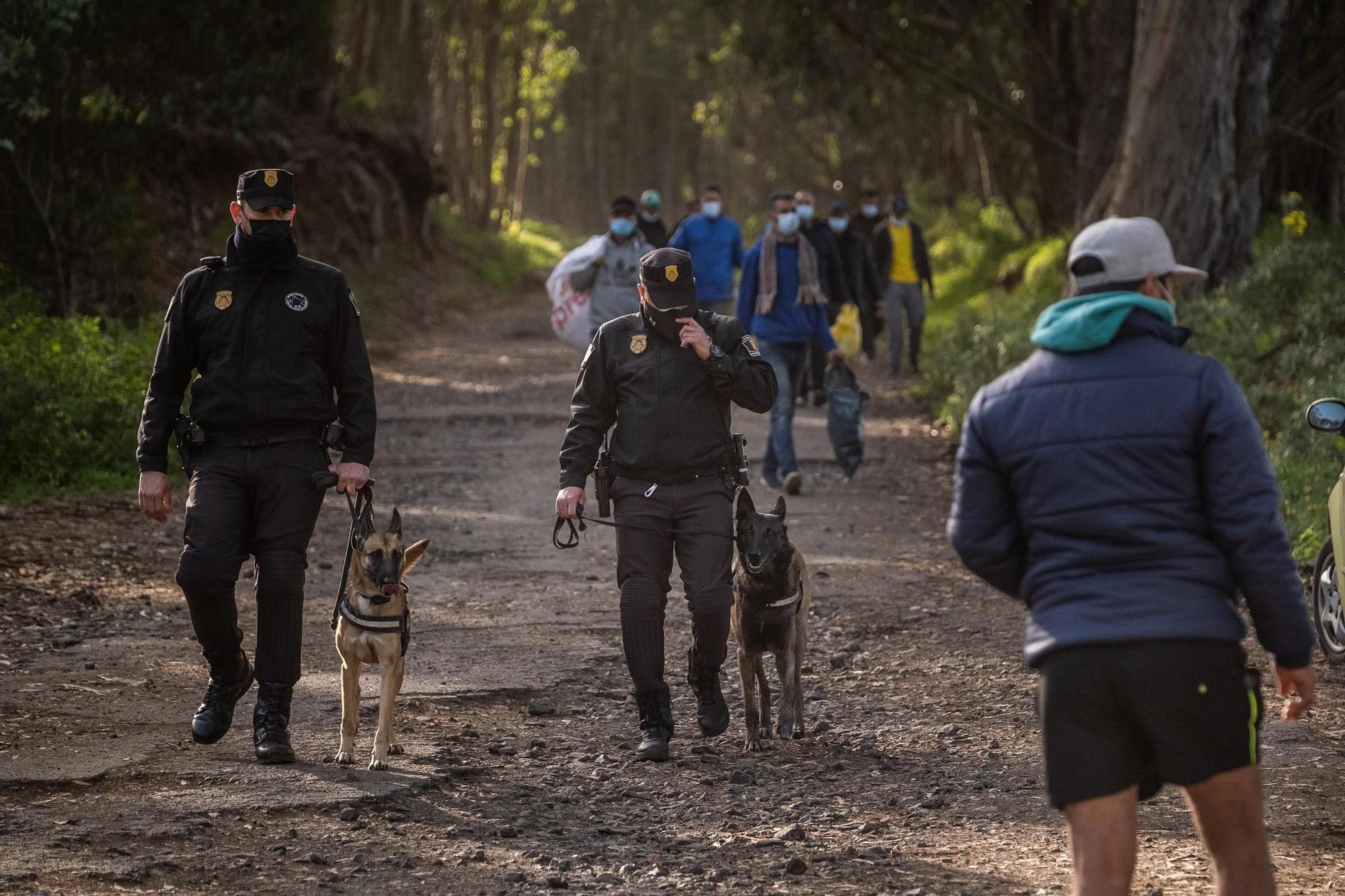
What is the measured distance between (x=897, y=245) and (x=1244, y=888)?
18.1 metres

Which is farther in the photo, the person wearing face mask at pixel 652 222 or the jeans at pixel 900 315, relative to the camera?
the jeans at pixel 900 315

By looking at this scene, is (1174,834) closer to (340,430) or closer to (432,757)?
(432,757)

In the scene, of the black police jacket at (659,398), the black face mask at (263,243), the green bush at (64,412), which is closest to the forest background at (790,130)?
the green bush at (64,412)

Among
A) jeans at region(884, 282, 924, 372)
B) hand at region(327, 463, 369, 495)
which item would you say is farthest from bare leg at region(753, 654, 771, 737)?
jeans at region(884, 282, 924, 372)

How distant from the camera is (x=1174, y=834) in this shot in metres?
5.70

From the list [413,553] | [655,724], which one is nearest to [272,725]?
[413,553]

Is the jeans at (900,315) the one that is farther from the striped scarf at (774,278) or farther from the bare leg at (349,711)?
the bare leg at (349,711)

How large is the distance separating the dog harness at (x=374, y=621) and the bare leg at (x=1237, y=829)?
3.44 meters

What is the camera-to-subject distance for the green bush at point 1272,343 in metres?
11.4

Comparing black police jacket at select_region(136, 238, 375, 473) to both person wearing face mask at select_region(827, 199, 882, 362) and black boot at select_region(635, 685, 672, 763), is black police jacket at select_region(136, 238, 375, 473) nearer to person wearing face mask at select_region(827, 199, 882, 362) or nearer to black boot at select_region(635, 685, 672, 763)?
black boot at select_region(635, 685, 672, 763)

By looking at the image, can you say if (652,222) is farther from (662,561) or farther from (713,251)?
(662,561)

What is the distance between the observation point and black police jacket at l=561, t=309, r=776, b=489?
6805 millimetres

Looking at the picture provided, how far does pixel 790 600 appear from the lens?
7.04 m

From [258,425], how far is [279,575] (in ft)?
1.84
